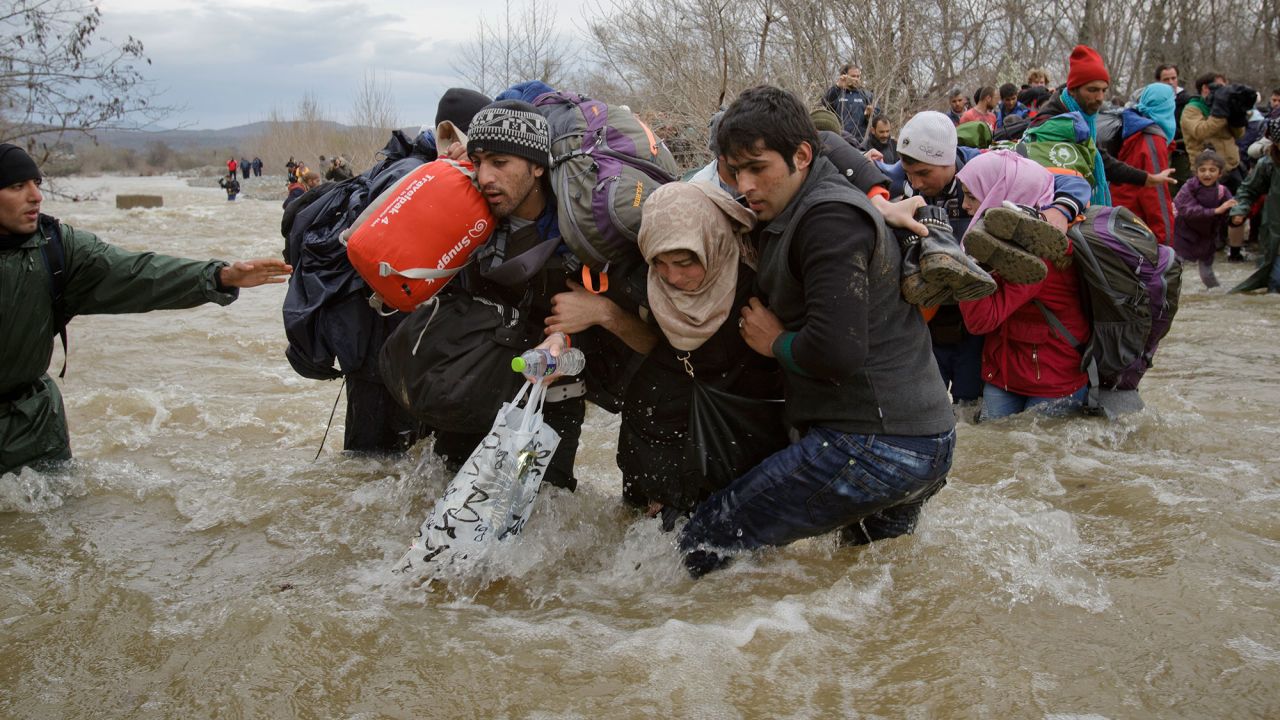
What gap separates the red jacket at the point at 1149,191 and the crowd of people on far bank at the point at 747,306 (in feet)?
10.7

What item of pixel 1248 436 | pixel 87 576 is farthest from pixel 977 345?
pixel 87 576

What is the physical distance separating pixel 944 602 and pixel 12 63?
1054 cm

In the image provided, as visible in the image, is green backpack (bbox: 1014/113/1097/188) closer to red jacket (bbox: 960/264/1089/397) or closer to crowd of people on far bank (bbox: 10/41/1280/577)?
crowd of people on far bank (bbox: 10/41/1280/577)

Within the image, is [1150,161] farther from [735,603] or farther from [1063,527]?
[735,603]

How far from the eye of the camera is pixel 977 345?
18.4 feet

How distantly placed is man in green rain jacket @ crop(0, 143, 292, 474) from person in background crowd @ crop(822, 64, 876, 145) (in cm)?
623

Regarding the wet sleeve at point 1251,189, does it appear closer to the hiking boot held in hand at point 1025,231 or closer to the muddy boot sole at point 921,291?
the hiking boot held in hand at point 1025,231

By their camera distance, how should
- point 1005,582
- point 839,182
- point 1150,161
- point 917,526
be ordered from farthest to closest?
1. point 1150,161
2. point 917,526
3. point 1005,582
4. point 839,182

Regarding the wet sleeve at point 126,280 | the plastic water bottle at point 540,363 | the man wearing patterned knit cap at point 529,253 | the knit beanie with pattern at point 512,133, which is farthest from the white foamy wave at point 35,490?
the knit beanie with pattern at point 512,133

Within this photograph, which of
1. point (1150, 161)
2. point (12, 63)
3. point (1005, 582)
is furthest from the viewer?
point (12, 63)

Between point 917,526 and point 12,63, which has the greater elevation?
point 12,63

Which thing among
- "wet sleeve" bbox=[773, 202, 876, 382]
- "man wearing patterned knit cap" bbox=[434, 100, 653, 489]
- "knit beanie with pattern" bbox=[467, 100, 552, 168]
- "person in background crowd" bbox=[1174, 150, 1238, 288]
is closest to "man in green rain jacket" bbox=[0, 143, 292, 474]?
"man wearing patterned knit cap" bbox=[434, 100, 653, 489]

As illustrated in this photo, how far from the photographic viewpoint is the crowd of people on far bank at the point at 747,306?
9.65 feet

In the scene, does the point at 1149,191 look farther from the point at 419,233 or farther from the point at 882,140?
the point at 419,233
